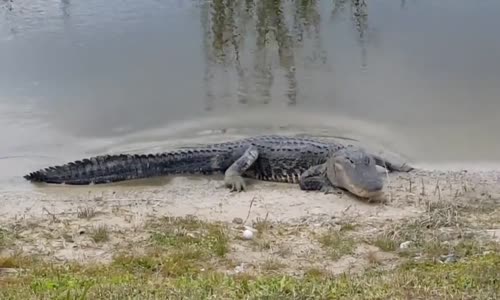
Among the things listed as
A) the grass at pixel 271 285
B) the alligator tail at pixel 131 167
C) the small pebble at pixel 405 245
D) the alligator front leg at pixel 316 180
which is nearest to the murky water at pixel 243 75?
the alligator tail at pixel 131 167

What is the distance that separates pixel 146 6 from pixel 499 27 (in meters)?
4.84

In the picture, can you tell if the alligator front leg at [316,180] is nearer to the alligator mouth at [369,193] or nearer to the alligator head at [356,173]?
the alligator head at [356,173]

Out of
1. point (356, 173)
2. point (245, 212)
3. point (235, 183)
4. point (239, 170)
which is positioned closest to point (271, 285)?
point (245, 212)

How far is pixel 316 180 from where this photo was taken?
772 cm

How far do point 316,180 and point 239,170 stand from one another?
0.73m

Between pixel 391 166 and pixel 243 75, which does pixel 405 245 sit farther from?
pixel 243 75

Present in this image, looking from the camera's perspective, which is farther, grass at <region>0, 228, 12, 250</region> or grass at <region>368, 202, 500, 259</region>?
grass at <region>0, 228, 12, 250</region>

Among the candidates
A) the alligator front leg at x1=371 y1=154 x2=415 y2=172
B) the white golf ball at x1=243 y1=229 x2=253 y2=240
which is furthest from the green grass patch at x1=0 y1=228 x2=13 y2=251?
the alligator front leg at x1=371 y1=154 x2=415 y2=172

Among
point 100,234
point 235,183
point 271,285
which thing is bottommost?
point 235,183

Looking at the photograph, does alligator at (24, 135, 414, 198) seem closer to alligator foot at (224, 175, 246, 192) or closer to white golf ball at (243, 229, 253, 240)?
alligator foot at (224, 175, 246, 192)

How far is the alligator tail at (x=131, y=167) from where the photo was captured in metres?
7.76

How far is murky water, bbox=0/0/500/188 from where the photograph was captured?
865cm

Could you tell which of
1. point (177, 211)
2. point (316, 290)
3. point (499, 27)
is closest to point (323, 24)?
point (499, 27)

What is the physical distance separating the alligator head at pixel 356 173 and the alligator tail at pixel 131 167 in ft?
3.69
